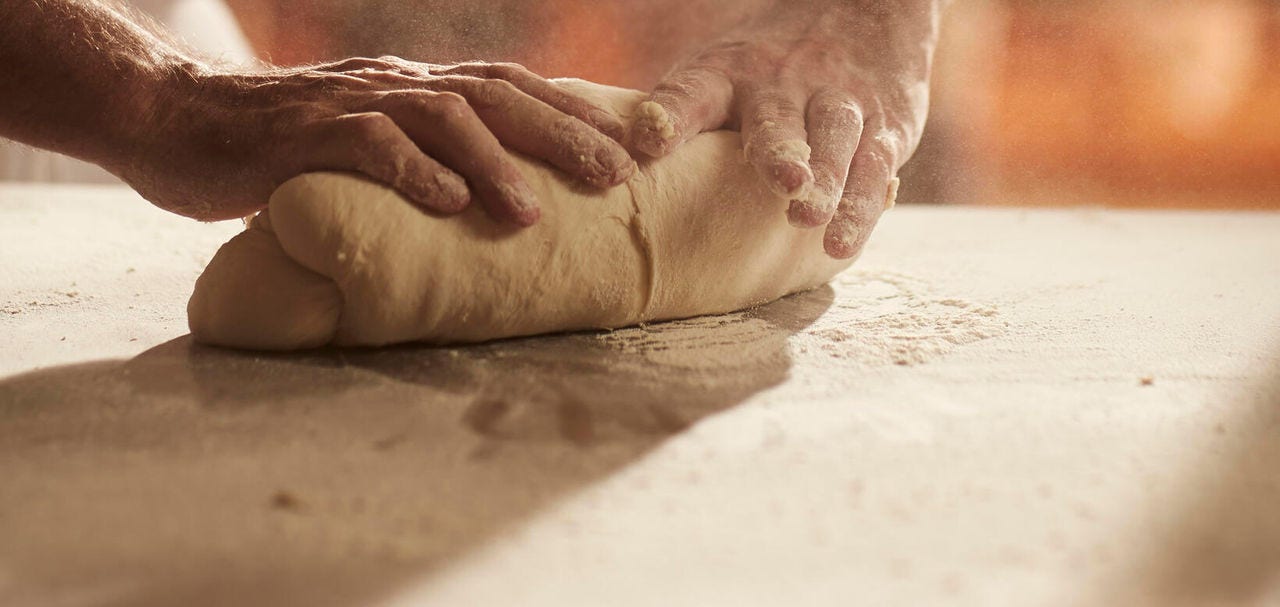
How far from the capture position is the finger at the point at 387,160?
3.37ft

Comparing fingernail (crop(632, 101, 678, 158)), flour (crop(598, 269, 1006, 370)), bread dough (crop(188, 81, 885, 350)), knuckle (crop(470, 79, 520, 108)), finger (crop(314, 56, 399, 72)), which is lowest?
flour (crop(598, 269, 1006, 370))

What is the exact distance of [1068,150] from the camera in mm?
3516

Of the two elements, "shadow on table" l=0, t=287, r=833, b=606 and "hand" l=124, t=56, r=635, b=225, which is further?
"hand" l=124, t=56, r=635, b=225

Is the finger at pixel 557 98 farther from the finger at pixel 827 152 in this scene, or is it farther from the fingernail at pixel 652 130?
the finger at pixel 827 152

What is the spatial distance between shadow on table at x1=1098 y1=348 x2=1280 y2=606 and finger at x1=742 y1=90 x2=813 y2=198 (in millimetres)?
548

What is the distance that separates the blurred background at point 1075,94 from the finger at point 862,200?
1.41m

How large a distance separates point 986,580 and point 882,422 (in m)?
0.30

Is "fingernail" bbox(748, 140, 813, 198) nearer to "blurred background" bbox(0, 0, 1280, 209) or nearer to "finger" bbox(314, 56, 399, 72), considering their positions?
"finger" bbox(314, 56, 399, 72)

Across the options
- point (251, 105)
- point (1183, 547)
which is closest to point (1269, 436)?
point (1183, 547)

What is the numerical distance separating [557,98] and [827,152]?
0.40 metres

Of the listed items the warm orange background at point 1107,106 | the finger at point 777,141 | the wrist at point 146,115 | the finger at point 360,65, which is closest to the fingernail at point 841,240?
the finger at point 777,141

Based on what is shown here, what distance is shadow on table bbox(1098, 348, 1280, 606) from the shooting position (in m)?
0.62

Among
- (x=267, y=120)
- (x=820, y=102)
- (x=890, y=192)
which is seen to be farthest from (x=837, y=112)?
(x=267, y=120)

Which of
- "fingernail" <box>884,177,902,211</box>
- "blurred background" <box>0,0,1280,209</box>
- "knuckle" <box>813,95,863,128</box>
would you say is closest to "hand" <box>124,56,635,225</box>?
"knuckle" <box>813,95,863,128</box>
